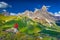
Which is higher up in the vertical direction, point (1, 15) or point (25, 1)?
point (25, 1)

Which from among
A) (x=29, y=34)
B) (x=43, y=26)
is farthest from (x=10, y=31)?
(x=43, y=26)

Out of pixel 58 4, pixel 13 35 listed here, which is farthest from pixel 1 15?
pixel 58 4

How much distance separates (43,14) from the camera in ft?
11.4

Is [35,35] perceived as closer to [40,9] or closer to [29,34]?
[29,34]

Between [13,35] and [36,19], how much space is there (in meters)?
0.53

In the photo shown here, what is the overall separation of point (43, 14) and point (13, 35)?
2.26ft

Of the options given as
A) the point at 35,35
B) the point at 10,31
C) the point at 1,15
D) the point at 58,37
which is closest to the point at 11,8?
the point at 1,15

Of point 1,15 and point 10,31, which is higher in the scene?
point 1,15

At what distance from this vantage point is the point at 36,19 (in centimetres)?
349

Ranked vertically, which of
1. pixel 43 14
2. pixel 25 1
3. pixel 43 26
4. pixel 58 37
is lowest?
pixel 58 37

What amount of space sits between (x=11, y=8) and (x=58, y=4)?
3.00ft

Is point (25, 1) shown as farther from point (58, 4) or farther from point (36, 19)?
point (58, 4)

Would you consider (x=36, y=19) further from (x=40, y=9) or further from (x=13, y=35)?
(x=13, y=35)

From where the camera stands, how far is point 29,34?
3.42 meters
